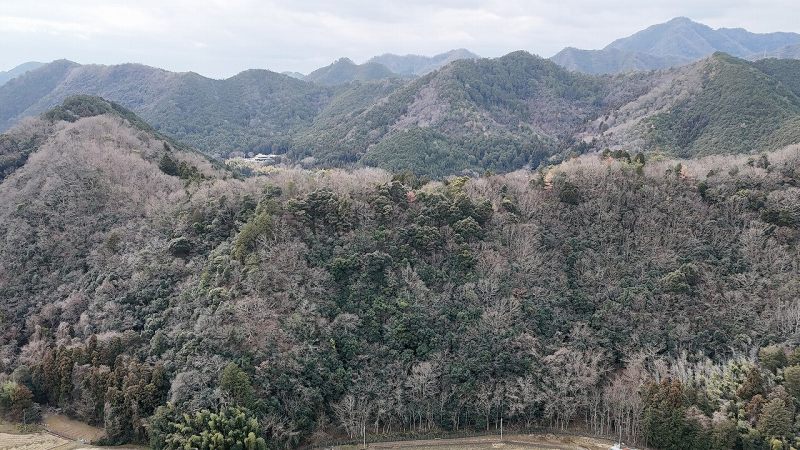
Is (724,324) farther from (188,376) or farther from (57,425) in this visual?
(57,425)

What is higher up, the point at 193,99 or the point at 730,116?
the point at 193,99

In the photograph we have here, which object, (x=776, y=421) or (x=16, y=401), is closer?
(x=776, y=421)

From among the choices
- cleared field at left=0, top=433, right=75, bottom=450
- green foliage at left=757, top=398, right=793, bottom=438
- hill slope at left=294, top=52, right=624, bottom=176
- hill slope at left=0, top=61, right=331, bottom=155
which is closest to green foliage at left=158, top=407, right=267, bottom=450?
cleared field at left=0, top=433, right=75, bottom=450

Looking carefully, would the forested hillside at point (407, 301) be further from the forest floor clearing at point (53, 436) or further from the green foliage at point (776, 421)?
the forest floor clearing at point (53, 436)

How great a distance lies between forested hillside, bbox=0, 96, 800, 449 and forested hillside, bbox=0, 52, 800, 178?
104ft

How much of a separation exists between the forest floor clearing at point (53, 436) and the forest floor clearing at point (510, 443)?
622 inches

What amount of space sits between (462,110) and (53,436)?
95.6 m

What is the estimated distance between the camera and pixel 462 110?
4493 inches

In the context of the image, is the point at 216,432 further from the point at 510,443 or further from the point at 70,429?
the point at 510,443

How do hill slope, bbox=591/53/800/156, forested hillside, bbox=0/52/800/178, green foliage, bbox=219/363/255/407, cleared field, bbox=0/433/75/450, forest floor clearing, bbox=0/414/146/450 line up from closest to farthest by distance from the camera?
1. green foliage, bbox=219/363/255/407
2. cleared field, bbox=0/433/75/450
3. forest floor clearing, bbox=0/414/146/450
4. hill slope, bbox=591/53/800/156
5. forested hillside, bbox=0/52/800/178

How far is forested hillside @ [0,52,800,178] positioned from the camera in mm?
86438

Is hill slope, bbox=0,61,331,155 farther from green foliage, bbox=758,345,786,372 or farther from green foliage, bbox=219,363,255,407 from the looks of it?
green foliage, bbox=758,345,786,372

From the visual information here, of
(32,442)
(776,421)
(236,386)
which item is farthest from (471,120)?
(32,442)

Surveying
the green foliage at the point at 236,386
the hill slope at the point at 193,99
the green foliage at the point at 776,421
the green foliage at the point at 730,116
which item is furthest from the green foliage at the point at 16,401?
the hill slope at the point at 193,99
